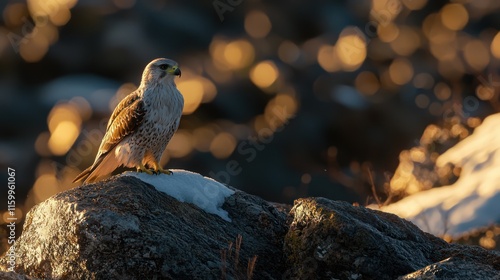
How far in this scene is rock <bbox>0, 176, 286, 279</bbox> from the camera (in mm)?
6035

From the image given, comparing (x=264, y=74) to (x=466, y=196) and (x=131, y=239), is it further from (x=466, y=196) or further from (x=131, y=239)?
(x=131, y=239)

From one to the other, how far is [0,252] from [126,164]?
276 centimetres

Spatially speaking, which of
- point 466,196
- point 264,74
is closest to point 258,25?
point 264,74

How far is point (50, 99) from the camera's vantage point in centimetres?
2694

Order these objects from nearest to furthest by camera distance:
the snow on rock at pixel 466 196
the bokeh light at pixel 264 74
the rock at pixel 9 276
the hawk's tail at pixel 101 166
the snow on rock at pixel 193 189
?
the rock at pixel 9 276, the snow on rock at pixel 193 189, the hawk's tail at pixel 101 166, the snow on rock at pixel 466 196, the bokeh light at pixel 264 74

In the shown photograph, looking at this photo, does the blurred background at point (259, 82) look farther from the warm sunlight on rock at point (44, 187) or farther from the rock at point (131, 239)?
the rock at point (131, 239)

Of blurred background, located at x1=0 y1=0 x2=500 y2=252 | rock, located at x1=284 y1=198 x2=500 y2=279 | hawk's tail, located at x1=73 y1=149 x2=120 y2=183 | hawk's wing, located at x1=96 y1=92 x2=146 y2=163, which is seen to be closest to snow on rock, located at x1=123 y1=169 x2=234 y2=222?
rock, located at x1=284 y1=198 x2=500 y2=279

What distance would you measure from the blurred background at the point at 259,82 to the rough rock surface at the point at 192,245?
1296 cm

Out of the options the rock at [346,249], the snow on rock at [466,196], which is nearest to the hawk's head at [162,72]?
the rock at [346,249]

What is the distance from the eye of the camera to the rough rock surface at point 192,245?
6027 millimetres

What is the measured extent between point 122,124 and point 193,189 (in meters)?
1.95

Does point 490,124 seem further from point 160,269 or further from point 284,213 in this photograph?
point 160,269

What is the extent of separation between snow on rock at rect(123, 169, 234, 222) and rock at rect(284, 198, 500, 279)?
0.99 m
